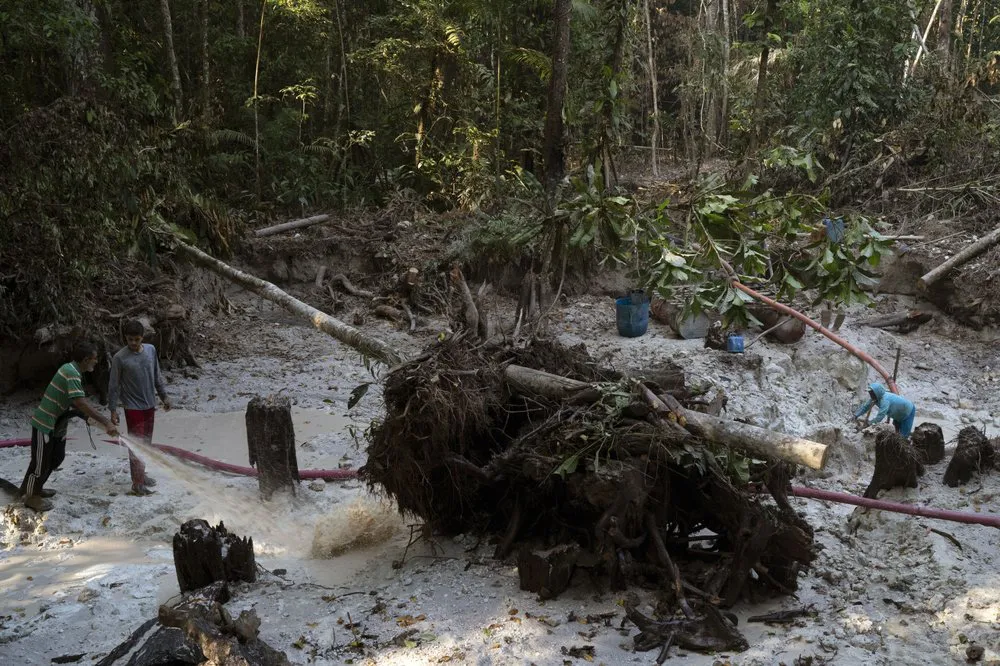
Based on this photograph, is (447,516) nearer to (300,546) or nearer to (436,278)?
(300,546)

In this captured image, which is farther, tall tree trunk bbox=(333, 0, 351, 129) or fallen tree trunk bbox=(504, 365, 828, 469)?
tall tree trunk bbox=(333, 0, 351, 129)

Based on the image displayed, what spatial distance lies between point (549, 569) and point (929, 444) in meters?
3.40

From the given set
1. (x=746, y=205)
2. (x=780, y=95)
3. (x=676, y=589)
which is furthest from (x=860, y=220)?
(x=780, y=95)

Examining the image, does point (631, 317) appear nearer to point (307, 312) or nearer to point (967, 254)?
point (307, 312)

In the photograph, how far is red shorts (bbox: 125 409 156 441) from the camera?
6824 millimetres

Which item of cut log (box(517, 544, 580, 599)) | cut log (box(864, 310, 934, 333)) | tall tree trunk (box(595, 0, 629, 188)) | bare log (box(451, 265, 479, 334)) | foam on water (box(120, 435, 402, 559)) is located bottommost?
foam on water (box(120, 435, 402, 559))

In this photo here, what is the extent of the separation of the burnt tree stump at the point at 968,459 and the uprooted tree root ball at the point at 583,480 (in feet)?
5.29

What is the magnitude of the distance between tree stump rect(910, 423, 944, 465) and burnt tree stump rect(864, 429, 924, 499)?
1.05 ft

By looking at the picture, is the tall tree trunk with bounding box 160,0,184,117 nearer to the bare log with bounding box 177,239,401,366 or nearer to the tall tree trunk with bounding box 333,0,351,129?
the tall tree trunk with bounding box 333,0,351,129

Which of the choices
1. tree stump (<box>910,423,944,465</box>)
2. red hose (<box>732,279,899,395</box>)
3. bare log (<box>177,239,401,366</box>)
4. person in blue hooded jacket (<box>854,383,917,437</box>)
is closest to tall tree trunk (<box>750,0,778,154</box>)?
person in blue hooded jacket (<box>854,383,917,437</box>)

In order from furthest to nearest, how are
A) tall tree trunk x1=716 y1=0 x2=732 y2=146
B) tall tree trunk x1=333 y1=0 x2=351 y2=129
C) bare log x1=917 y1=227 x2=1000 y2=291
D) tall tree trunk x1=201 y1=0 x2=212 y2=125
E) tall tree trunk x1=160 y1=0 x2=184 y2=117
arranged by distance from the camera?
tall tree trunk x1=716 y1=0 x2=732 y2=146 < tall tree trunk x1=333 y1=0 x2=351 y2=129 < tall tree trunk x1=201 y1=0 x2=212 y2=125 < tall tree trunk x1=160 y1=0 x2=184 y2=117 < bare log x1=917 y1=227 x2=1000 y2=291

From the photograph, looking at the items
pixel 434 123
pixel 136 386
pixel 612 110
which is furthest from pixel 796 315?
pixel 434 123

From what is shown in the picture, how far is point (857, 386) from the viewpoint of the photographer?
31.8ft

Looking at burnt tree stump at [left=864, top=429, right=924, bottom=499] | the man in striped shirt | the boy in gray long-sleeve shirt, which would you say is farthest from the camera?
the boy in gray long-sleeve shirt
